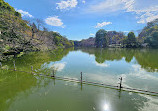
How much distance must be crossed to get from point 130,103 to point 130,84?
2754mm

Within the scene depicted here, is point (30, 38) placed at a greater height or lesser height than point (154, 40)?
lesser

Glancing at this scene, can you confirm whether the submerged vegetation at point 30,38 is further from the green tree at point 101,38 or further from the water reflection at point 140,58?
the water reflection at point 140,58

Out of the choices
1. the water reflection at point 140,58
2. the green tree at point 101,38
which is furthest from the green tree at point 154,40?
the water reflection at point 140,58

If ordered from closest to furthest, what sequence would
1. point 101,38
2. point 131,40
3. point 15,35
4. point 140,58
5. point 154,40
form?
1. point 15,35
2. point 140,58
3. point 154,40
4. point 131,40
5. point 101,38

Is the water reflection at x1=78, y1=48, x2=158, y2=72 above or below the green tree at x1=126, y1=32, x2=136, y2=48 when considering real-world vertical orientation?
below

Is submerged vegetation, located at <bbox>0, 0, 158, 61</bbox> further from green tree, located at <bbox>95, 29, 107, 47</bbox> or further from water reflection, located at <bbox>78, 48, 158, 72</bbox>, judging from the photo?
water reflection, located at <bbox>78, 48, 158, 72</bbox>

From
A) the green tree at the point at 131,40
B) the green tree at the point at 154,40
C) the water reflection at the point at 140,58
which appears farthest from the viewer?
the green tree at the point at 131,40

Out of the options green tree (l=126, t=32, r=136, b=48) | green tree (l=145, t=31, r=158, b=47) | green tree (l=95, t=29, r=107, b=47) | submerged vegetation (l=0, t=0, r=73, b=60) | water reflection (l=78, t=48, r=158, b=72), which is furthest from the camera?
green tree (l=95, t=29, r=107, b=47)

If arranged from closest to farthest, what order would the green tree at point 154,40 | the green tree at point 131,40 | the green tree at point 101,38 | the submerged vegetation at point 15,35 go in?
the submerged vegetation at point 15,35, the green tree at point 154,40, the green tree at point 131,40, the green tree at point 101,38

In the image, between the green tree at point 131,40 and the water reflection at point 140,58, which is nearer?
the water reflection at point 140,58

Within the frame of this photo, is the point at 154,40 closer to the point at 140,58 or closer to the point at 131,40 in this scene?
the point at 131,40

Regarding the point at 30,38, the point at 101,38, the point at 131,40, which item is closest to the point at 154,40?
the point at 131,40

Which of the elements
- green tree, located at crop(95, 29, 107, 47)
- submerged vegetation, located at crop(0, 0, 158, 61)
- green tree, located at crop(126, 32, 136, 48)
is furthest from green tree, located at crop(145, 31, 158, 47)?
green tree, located at crop(95, 29, 107, 47)

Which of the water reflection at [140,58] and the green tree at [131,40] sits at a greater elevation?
the green tree at [131,40]
